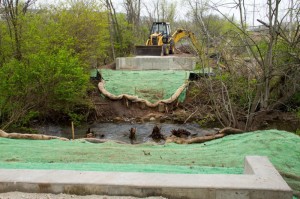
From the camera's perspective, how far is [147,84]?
1834 centimetres

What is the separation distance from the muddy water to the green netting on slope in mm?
2260

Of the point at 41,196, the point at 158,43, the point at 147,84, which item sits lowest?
the point at 147,84

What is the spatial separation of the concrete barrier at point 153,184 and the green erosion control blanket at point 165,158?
0.62 meters

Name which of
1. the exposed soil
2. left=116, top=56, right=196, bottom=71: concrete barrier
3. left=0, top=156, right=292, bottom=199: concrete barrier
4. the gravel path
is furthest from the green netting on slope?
the gravel path

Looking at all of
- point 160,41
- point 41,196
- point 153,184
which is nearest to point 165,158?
point 153,184

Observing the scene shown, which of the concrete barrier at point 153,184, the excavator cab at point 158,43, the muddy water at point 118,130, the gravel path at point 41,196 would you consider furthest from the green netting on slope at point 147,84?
the gravel path at point 41,196

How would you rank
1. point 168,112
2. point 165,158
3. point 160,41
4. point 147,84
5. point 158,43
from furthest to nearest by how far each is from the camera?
point 160,41
point 158,43
point 147,84
point 168,112
point 165,158

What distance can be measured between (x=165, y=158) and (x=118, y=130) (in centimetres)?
842

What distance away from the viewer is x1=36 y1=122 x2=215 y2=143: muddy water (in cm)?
1331

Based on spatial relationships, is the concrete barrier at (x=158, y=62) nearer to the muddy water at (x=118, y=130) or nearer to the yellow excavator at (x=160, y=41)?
the yellow excavator at (x=160, y=41)

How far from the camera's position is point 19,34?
49.8 feet

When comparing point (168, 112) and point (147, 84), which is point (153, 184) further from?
point (147, 84)

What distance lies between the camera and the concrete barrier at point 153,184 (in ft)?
12.3

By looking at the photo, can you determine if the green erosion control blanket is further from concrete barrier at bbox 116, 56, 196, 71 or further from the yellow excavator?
the yellow excavator
